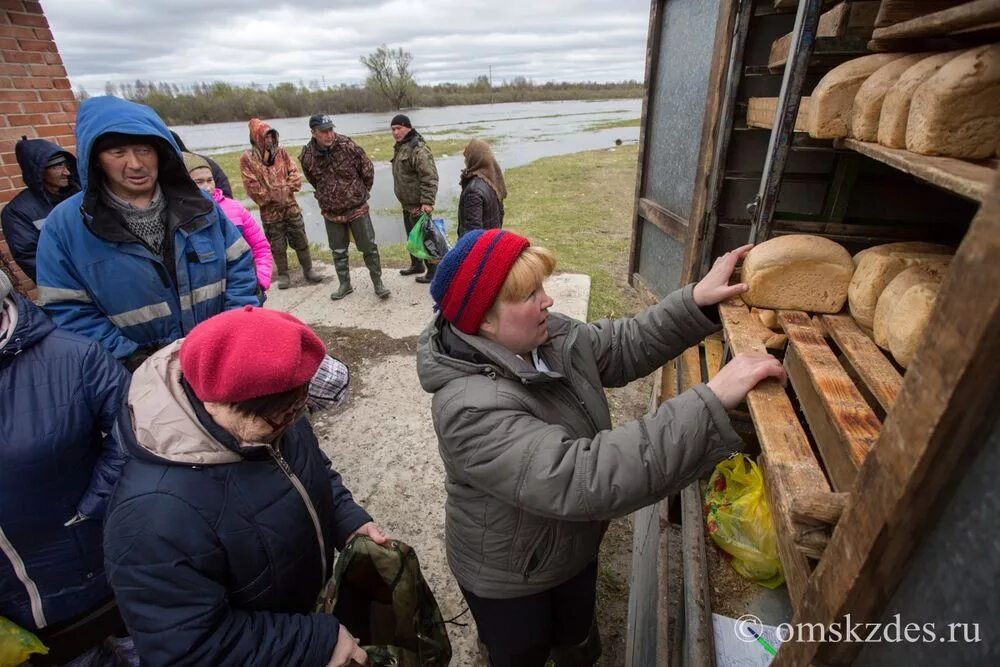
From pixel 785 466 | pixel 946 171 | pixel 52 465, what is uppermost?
pixel 946 171

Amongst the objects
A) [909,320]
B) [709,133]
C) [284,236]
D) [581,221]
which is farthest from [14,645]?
[581,221]

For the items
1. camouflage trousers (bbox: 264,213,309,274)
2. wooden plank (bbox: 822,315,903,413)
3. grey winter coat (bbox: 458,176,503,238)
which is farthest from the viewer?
camouflage trousers (bbox: 264,213,309,274)

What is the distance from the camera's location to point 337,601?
1668mm

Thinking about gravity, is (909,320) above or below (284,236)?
above

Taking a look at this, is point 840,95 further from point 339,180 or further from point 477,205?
point 339,180

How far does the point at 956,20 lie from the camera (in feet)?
2.79

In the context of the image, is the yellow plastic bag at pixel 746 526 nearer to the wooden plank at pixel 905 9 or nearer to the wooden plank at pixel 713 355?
the wooden plank at pixel 713 355

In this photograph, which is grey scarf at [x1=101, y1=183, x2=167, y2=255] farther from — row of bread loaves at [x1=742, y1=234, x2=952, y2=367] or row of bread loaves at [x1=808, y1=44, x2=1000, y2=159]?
row of bread loaves at [x1=808, y1=44, x2=1000, y2=159]

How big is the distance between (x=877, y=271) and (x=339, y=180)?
5.60 metres

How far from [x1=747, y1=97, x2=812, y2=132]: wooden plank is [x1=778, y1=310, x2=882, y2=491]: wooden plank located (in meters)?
0.72

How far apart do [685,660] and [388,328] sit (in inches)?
178

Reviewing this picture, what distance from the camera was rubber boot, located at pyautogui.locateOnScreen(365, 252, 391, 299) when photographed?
626 centimetres

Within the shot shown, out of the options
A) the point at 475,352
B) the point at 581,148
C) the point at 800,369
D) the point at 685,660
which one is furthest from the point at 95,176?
the point at 581,148

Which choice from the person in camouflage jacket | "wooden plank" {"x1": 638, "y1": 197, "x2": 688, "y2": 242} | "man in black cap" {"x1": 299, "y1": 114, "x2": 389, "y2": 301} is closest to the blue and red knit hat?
"wooden plank" {"x1": 638, "y1": 197, "x2": 688, "y2": 242}
